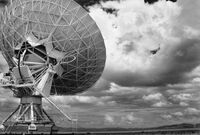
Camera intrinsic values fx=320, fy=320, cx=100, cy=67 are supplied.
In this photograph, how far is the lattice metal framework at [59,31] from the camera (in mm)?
46312

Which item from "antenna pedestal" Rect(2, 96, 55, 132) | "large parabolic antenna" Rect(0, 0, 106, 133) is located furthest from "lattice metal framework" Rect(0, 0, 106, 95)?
"antenna pedestal" Rect(2, 96, 55, 132)

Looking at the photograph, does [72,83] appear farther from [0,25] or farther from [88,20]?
[0,25]

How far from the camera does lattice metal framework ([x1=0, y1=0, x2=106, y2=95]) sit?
46.3 m

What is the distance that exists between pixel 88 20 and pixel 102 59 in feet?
24.0

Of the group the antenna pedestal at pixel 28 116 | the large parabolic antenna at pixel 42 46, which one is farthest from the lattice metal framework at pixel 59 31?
the antenna pedestal at pixel 28 116

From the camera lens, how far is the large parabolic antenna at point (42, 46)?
46406mm

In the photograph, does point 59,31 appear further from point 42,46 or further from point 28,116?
point 28,116

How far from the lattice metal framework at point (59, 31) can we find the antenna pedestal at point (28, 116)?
4898 mm

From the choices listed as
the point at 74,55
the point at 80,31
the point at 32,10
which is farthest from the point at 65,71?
the point at 32,10

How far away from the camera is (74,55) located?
1882 inches

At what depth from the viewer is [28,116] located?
162ft

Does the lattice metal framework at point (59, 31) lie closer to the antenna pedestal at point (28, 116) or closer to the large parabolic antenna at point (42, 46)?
the large parabolic antenna at point (42, 46)

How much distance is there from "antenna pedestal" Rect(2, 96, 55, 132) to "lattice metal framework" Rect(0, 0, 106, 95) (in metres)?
4.90

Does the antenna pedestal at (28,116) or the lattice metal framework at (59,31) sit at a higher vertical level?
the lattice metal framework at (59,31)
